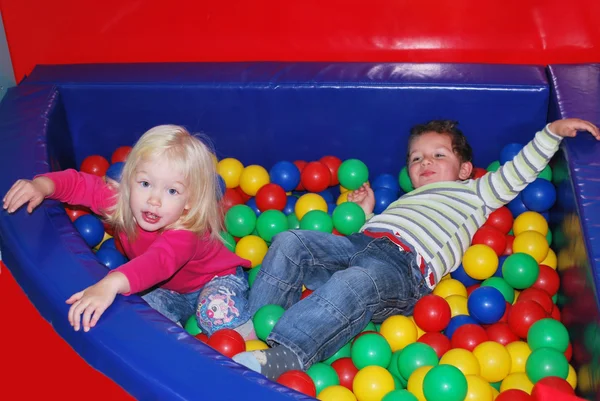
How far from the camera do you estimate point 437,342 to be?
75.8 inches

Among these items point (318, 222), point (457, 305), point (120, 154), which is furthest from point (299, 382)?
point (120, 154)

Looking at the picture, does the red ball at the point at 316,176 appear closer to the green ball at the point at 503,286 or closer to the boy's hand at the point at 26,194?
the green ball at the point at 503,286

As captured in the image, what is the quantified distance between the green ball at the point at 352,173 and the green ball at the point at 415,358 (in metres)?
0.73

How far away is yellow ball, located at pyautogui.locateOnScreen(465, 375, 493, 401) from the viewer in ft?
5.57

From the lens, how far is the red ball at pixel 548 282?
2096 millimetres

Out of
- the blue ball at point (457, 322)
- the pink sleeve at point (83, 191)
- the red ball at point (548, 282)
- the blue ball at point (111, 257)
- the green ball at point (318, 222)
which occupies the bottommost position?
the blue ball at point (457, 322)

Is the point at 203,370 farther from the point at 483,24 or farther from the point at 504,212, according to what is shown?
the point at 483,24

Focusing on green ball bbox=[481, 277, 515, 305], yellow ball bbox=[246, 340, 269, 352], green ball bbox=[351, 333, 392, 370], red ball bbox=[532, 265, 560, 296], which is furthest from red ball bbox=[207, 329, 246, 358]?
red ball bbox=[532, 265, 560, 296]

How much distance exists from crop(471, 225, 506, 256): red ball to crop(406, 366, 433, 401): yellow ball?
0.57 meters

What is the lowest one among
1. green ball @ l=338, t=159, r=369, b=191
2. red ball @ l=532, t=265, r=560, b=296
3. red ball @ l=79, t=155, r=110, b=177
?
red ball @ l=532, t=265, r=560, b=296

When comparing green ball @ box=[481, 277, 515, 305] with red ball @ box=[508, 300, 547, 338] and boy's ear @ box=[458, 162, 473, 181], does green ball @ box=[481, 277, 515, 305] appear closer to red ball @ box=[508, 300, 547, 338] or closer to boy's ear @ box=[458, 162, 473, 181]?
red ball @ box=[508, 300, 547, 338]

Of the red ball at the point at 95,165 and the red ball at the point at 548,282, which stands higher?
the red ball at the point at 95,165

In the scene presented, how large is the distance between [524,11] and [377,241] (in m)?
0.95

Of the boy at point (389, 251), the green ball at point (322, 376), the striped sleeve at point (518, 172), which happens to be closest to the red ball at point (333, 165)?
the boy at point (389, 251)
